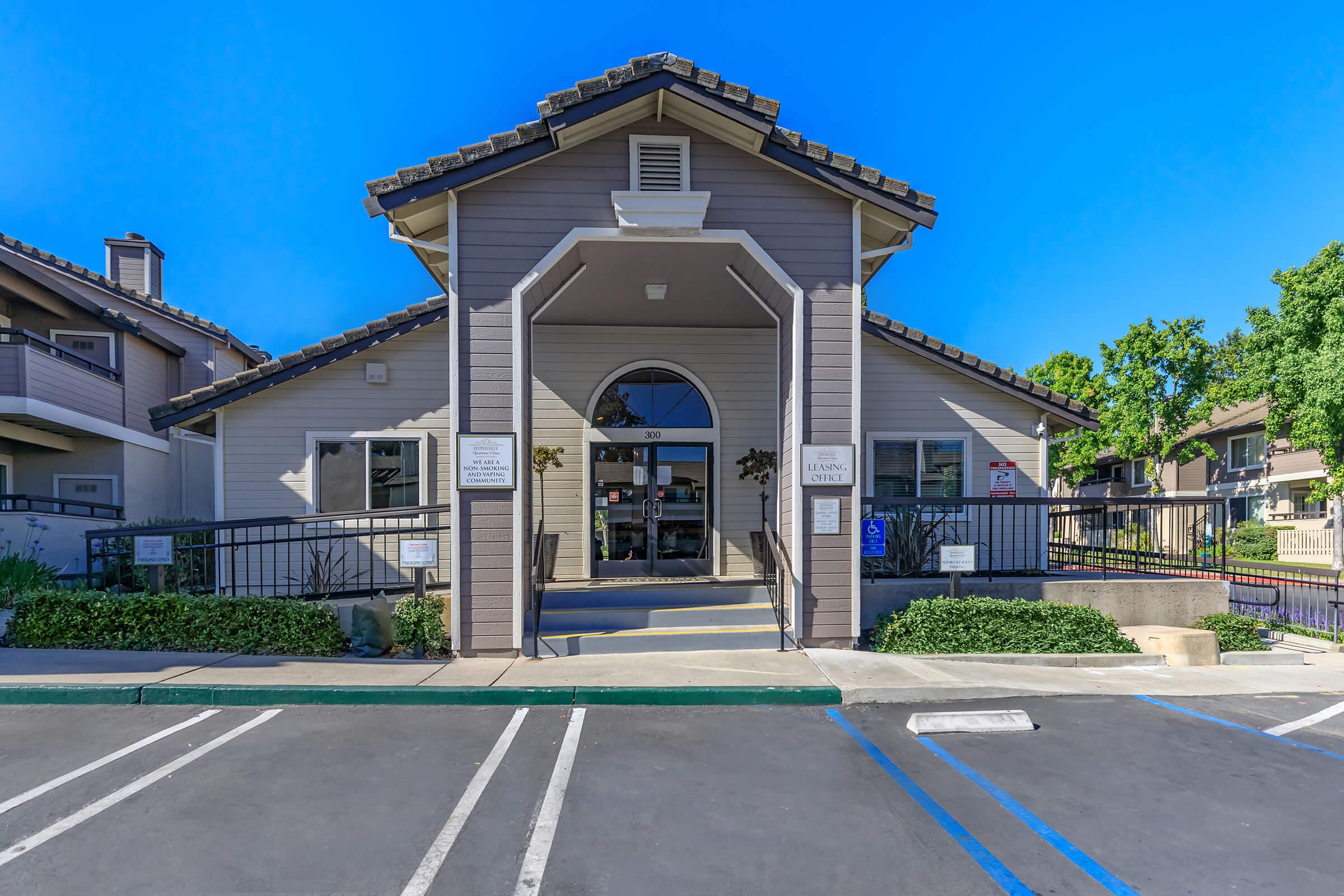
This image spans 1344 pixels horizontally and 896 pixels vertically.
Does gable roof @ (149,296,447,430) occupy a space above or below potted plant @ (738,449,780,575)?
above

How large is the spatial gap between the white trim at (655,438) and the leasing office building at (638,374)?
1.3 inches

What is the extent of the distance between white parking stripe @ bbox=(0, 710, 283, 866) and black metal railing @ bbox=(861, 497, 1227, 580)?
6.86 m

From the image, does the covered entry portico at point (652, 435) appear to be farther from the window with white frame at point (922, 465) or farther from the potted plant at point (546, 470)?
the window with white frame at point (922, 465)

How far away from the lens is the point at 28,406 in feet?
41.7

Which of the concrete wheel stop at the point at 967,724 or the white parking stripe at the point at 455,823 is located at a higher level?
the white parking stripe at the point at 455,823

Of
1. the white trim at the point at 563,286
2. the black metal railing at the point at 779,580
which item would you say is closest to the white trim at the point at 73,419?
the white trim at the point at 563,286

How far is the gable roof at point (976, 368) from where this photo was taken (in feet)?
35.9

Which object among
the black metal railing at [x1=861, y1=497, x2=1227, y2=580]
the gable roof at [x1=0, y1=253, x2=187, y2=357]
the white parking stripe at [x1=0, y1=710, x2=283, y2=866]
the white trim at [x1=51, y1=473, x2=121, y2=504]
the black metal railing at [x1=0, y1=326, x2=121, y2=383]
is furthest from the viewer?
the white trim at [x1=51, y1=473, x2=121, y2=504]

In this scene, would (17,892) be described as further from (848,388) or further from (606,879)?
(848,388)

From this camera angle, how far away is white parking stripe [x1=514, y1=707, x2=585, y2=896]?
338 centimetres

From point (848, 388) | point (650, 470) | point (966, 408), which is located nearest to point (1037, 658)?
point (848, 388)

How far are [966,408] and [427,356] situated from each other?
877 centimetres

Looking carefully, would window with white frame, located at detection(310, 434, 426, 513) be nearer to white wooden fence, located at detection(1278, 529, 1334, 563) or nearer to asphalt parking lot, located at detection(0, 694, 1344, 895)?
asphalt parking lot, located at detection(0, 694, 1344, 895)

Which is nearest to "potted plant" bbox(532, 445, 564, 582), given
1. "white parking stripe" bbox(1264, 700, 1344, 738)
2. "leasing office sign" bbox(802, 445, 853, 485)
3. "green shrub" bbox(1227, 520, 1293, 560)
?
"leasing office sign" bbox(802, 445, 853, 485)
